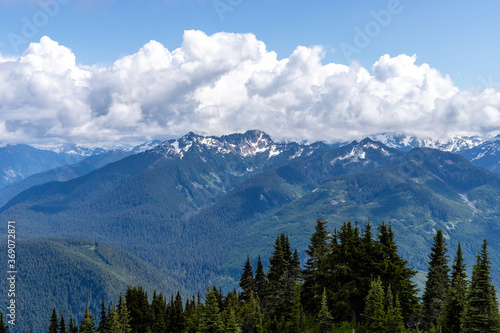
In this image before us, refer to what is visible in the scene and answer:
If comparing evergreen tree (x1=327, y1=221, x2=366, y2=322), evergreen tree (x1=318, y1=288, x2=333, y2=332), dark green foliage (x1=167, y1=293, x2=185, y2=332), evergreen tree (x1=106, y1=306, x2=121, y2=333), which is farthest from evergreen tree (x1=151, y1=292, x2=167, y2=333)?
evergreen tree (x1=318, y1=288, x2=333, y2=332)

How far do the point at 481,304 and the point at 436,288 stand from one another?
27530 mm

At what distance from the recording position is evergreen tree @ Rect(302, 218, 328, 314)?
58.9 m

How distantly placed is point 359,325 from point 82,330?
164ft

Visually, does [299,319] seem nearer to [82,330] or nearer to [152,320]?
[82,330]

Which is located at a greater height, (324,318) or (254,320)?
(324,318)

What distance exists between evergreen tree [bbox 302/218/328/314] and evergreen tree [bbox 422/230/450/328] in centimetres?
1701

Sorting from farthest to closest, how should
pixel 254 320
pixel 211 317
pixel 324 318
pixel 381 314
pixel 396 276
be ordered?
pixel 211 317, pixel 254 320, pixel 396 276, pixel 324 318, pixel 381 314

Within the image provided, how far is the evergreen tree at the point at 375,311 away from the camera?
45719mm

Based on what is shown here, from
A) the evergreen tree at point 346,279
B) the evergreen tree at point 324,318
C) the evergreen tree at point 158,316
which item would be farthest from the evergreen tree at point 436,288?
the evergreen tree at point 158,316

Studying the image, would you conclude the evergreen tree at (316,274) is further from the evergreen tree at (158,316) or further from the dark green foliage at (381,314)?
the evergreen tree at (158,316)

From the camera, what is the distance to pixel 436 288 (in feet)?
207

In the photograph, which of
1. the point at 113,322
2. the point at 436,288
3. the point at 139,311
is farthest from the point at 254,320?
the point at 139,311

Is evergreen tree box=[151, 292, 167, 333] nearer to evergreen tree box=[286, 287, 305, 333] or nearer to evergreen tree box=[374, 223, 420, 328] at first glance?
evergreen tree box=[286, 287, 305, 333]

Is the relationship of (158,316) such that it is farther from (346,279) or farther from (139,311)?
(346,279)
